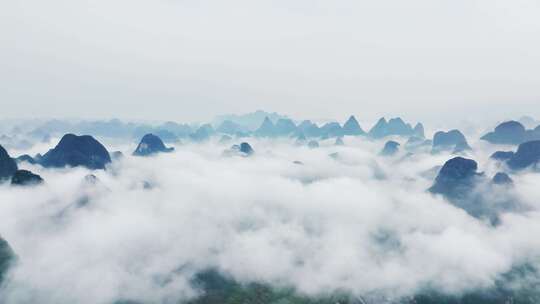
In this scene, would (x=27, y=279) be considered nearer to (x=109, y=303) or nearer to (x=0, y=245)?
(x=0, y=245)

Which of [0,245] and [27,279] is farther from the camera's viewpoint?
[27,279]

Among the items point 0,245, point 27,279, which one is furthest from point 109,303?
point 0,245

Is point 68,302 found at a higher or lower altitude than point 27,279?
lower

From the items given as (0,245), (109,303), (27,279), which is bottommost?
(109,303)

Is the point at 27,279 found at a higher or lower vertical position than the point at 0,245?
lower

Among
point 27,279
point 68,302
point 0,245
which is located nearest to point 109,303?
point 68,302

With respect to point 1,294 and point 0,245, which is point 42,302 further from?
point 0,245
